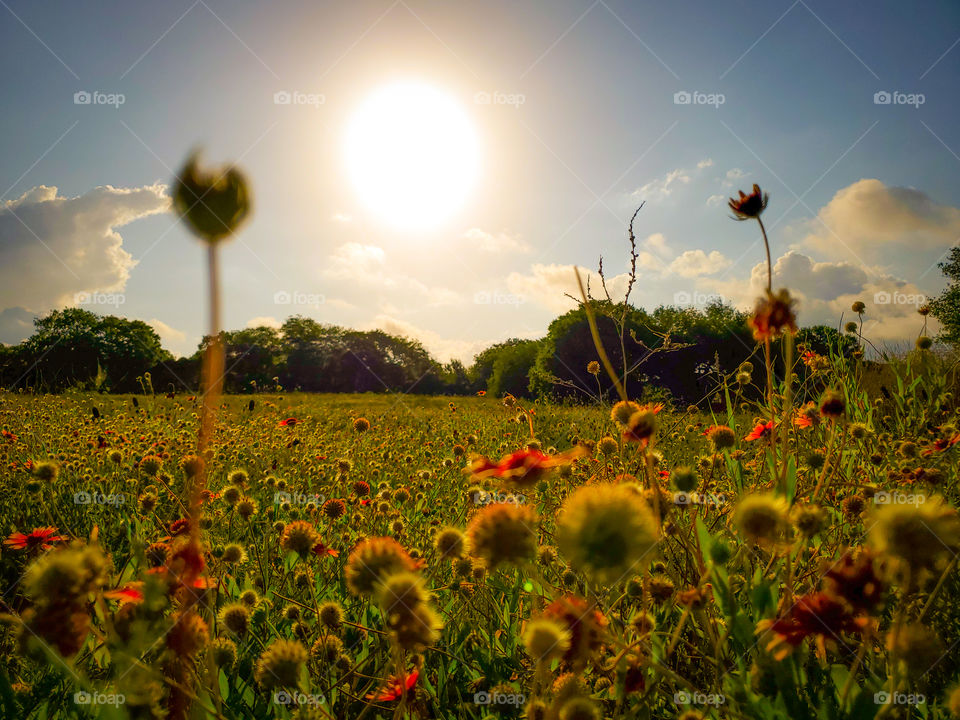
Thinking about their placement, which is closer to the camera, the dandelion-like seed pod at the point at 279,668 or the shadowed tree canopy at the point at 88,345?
the dandelion-like seed pod at the point at 279,668

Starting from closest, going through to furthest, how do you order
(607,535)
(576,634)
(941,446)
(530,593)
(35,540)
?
(607,535), (576,634), (530,593), (35,540), (941,446)

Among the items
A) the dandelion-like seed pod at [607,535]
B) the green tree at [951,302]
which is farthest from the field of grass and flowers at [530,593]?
the green tree at [951,302]

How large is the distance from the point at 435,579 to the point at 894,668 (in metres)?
1.48

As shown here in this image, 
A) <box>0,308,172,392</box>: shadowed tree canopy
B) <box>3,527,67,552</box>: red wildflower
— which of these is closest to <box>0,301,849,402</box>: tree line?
<box>0,308,172,392</box>: shadowed tree canopy

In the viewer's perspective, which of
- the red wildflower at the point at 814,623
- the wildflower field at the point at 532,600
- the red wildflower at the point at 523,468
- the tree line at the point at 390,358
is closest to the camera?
the wildflower field at the point at 532,600

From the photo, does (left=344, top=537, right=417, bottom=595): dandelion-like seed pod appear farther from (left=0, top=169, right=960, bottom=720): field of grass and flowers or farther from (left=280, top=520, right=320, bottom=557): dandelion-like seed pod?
(left=280, top=520, right=320, bottom=557): dandelion-like seed pod

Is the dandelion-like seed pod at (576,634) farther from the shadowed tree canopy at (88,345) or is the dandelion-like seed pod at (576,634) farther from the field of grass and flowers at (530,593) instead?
the shadowed tree canopy at (88,345)

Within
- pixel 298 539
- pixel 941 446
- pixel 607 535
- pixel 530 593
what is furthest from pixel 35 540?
pixel 941 446

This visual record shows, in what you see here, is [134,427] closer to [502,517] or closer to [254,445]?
[254,445]

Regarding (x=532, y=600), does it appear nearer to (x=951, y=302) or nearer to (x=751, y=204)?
(x=751, y=204)

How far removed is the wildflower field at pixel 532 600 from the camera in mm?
712

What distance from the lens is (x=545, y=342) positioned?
17.0 m

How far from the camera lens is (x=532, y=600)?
1254mm

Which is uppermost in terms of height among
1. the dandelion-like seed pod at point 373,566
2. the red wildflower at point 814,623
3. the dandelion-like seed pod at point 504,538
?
the dandelion-like seed pod at point 504,538
